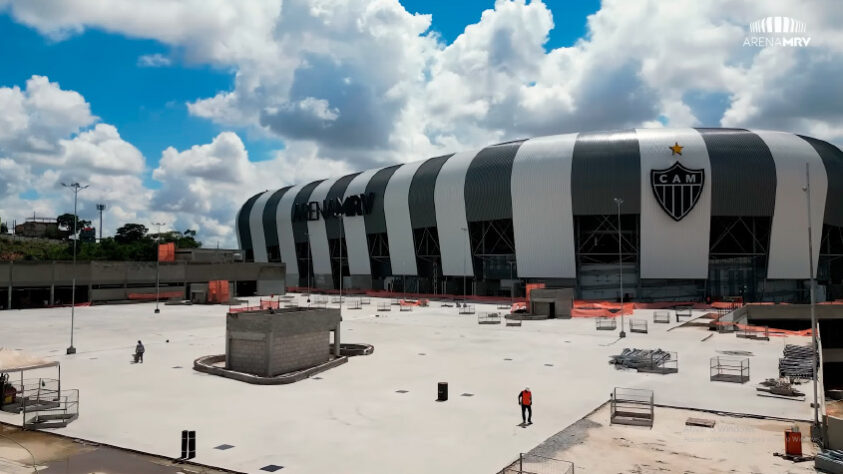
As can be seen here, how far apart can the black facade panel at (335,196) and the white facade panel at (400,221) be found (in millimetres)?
14655

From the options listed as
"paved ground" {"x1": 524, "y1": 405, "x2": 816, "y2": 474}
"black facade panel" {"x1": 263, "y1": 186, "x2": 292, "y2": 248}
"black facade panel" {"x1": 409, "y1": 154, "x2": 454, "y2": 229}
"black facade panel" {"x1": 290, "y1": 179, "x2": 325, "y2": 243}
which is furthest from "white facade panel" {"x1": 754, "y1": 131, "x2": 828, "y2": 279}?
"black facade panel" {"x1": 263, "y1": 186, "x2": 292, "y2": 248}

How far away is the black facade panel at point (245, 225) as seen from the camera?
142 metres

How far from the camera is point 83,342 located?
40.9 metres

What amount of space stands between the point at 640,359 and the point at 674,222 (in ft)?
172

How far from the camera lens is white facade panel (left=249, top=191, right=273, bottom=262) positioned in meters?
136

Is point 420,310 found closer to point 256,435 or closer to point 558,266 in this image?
point 558,266

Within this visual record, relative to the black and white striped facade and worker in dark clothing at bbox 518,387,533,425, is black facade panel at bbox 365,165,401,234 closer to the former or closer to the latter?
the black and white striped facade

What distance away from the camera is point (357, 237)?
4328 inches

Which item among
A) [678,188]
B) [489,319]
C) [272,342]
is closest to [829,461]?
[272,342]

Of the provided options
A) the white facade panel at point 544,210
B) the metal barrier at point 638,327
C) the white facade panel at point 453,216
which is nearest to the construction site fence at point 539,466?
the metal barrier at point 638,327

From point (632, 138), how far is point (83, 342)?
6993 centimetres

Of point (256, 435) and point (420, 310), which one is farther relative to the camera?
point (420, 310)

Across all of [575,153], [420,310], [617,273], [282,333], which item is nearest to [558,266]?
[617,273]

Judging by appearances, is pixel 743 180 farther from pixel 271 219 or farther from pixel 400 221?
pixel 271 219
